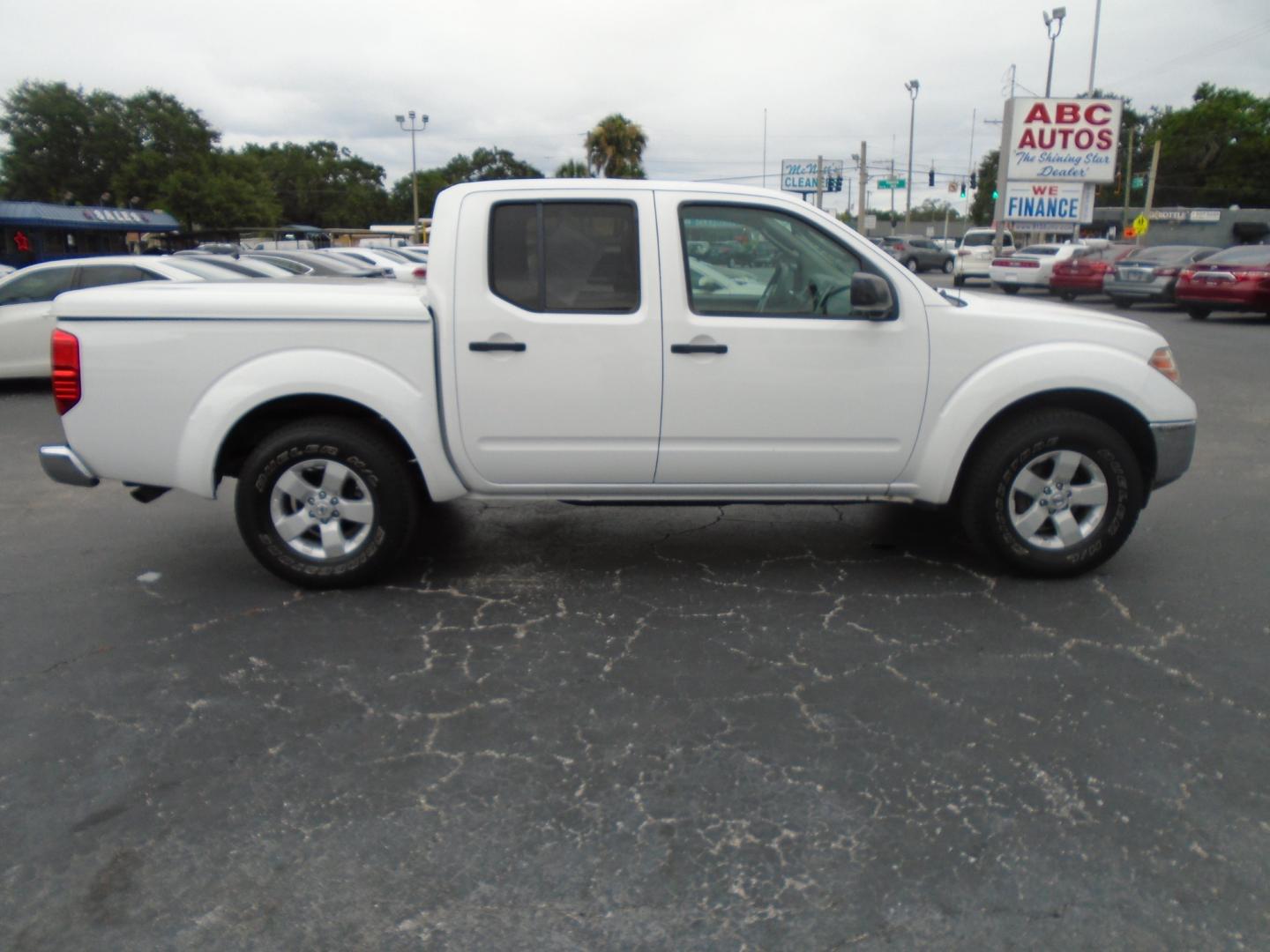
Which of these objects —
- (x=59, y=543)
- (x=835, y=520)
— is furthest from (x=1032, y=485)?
(x=59, y=543)

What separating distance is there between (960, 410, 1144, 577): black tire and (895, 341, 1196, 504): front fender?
0.45ft

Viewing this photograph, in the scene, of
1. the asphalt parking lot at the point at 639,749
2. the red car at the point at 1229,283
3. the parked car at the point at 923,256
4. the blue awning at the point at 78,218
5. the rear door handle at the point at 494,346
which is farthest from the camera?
the parked car at the point at 923,256

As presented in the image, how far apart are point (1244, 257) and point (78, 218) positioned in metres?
43.9

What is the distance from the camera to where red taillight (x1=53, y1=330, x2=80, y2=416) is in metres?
4.50

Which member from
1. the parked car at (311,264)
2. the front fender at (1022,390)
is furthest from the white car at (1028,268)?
the front fender at (1022,390)

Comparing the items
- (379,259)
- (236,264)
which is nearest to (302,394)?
(236,264)

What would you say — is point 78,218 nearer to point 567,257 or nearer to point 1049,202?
point 1049,202

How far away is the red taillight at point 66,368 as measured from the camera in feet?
14.8

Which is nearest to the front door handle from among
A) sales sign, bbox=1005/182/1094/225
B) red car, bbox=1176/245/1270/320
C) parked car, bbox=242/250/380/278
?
parked car, bbox=242/250/380/278

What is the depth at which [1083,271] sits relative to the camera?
24484mm

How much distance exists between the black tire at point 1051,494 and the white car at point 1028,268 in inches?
909

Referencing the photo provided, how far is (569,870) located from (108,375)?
323 cm

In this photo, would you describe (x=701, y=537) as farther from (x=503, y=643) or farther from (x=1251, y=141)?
(x=1251, y=141)

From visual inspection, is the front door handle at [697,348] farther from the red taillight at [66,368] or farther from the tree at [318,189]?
the tree at [318,189]
